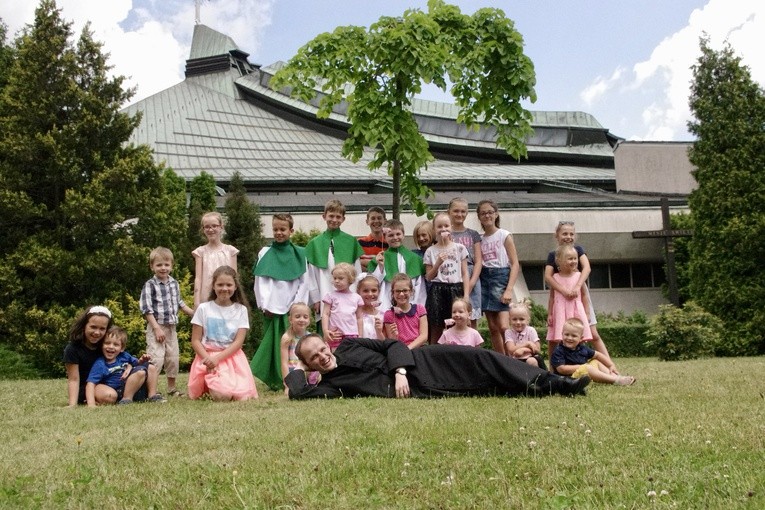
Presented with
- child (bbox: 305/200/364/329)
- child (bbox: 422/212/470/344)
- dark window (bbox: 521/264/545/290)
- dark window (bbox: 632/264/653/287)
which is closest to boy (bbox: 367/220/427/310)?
child (bbox: 422/212/470/344)

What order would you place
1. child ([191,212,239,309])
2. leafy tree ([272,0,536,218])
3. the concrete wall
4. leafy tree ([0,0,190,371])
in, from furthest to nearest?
the concrete wall < leafy tree ([0,0,190,371]) < leafy tree ([272,0,536,218]) < child ([191,212,239,309])

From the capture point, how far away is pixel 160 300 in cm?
841

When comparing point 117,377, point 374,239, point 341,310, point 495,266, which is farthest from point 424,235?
point 117,377

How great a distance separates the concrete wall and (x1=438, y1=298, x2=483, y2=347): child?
23.6 m

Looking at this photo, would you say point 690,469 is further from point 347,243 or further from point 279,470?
point 347,243

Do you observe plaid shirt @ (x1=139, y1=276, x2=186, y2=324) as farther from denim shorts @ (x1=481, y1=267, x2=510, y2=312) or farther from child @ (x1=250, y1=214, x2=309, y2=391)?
denim shorts @ (x1=481, y1=267, x2=510, y2=312)

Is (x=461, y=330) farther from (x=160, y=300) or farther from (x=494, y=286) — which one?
(x=160, y=300)

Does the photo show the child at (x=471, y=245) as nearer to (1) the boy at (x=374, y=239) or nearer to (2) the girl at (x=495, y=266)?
(2) the girl at (x=495, y=266)

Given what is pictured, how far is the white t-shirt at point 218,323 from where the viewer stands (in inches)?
295

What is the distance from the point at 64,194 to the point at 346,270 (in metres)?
12.2

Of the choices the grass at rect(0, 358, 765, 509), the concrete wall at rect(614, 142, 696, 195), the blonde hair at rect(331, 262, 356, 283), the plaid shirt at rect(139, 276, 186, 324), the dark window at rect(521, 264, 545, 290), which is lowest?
the grass at rect(0, 358, 765, 509)

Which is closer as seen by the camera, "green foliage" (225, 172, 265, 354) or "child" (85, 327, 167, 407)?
"child" (85, 327, 167, 407)

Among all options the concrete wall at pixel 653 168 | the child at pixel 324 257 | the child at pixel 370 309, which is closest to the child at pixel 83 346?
the child at pixel 324 257

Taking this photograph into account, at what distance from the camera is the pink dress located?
7941mm
